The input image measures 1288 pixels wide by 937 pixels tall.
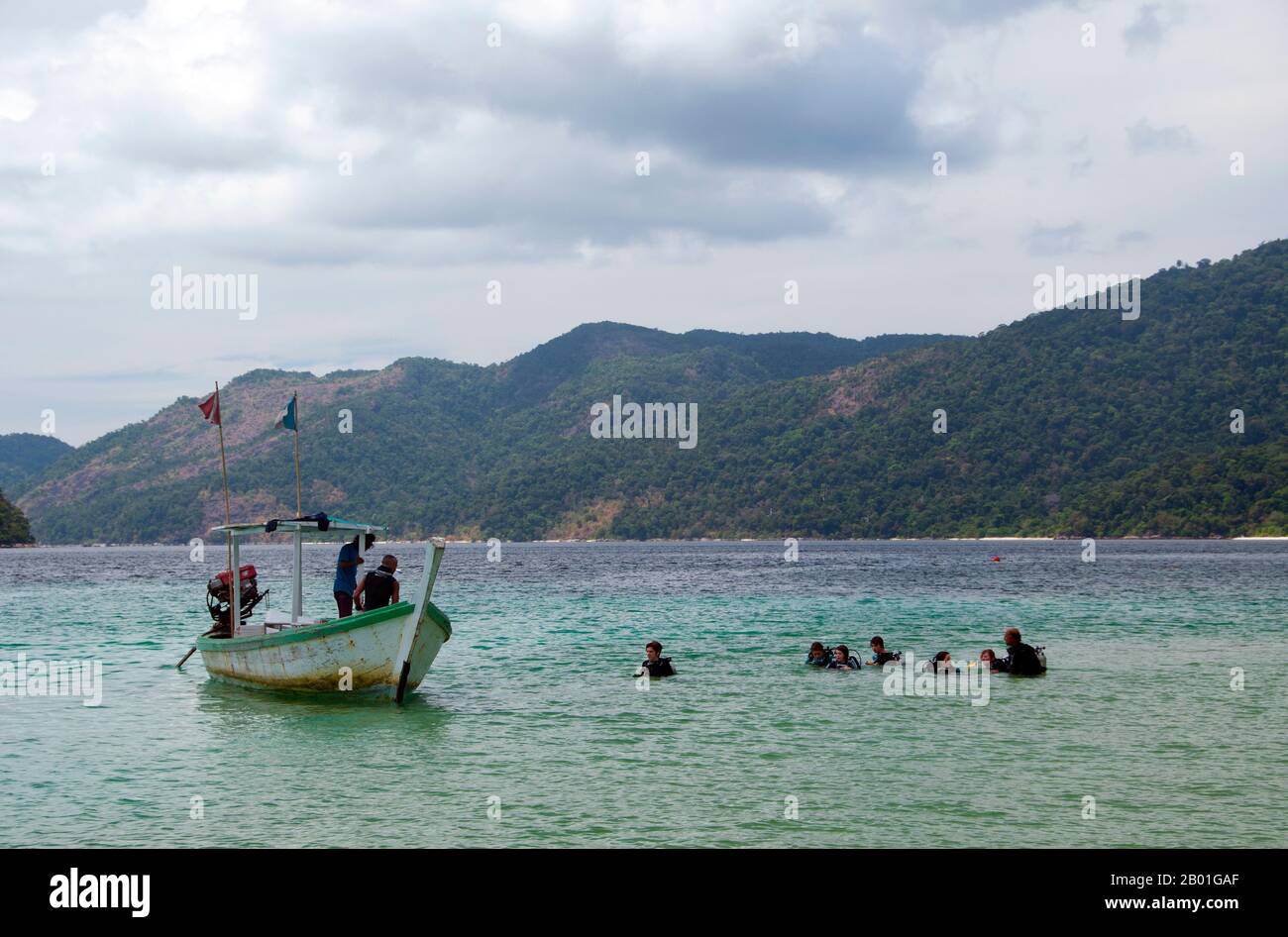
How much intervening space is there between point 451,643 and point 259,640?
15943 mm

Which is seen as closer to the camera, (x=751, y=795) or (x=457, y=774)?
(x=751, y=795)

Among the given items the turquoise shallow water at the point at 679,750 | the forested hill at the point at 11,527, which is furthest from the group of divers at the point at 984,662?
the forested hill at the point at 11,527

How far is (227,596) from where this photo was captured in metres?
30.9

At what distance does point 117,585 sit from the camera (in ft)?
300

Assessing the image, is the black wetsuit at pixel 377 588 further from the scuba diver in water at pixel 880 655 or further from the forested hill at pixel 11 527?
the forested hill at pixel 11 527

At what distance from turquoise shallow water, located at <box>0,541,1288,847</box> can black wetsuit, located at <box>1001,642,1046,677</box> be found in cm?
63

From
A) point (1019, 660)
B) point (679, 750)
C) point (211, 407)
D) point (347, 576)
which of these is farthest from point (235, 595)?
point (1019, 660)

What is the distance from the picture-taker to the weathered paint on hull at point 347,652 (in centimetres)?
2467

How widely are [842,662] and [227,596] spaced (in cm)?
1628

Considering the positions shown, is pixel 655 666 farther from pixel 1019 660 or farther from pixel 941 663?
pixel 1019 660

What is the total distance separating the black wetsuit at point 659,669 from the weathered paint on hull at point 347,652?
620cm

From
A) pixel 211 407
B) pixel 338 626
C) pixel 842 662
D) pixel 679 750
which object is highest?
pixel 211 407
